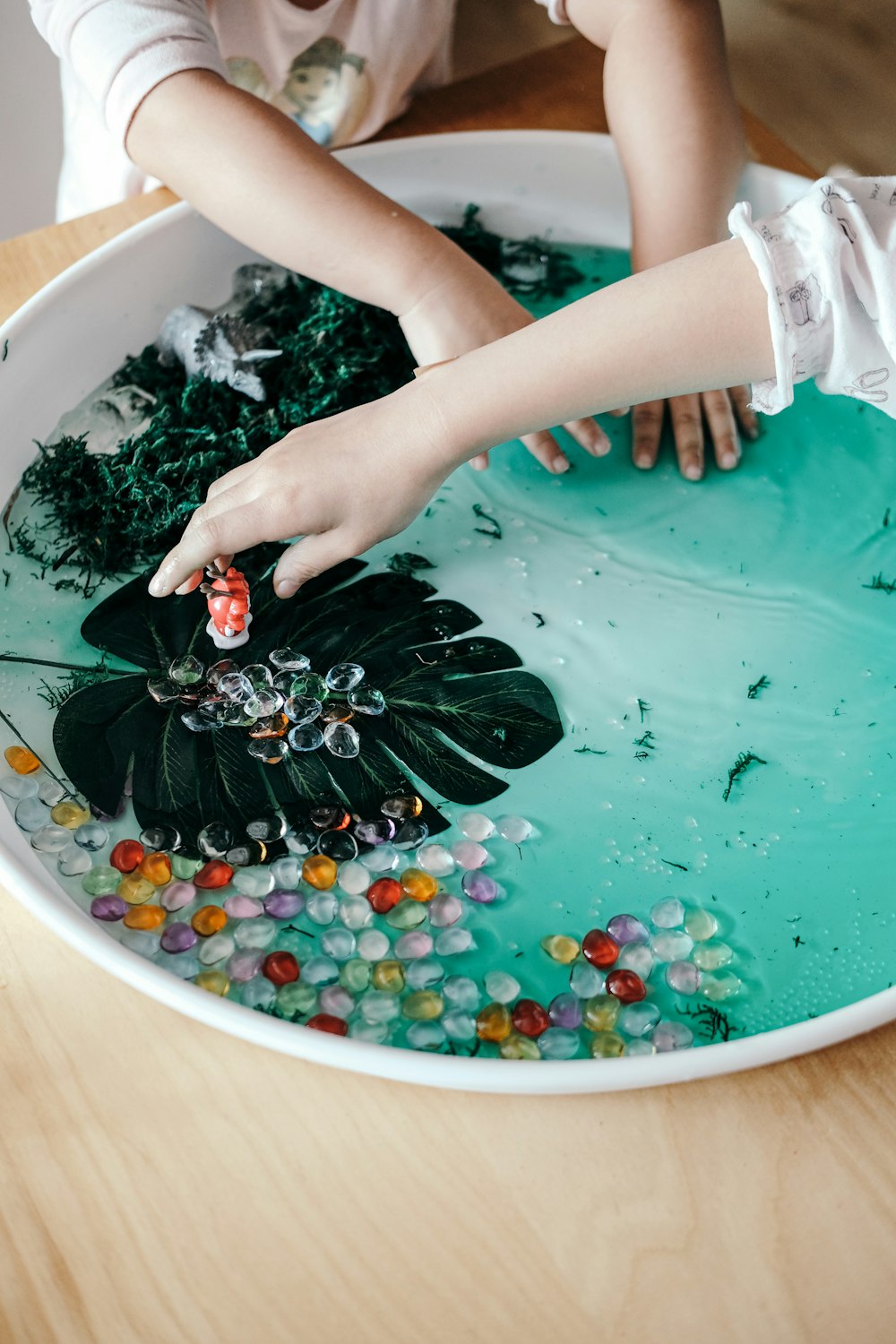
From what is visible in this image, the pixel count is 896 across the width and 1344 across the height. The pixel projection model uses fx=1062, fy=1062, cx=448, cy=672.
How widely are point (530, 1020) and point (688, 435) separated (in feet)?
1.29

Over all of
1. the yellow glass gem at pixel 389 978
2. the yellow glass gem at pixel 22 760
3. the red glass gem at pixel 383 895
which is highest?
the yellow glass gem at pixel 22 760

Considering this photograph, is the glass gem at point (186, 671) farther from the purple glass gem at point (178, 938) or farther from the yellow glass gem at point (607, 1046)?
the yellow glass gem at point (607, 1046)

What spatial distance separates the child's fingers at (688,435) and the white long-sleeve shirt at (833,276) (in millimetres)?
170

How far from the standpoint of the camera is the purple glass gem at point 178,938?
468mm

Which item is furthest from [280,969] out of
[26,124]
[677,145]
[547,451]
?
[26,124]

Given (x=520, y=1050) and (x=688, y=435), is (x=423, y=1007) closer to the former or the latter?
(x=520, y=1050)

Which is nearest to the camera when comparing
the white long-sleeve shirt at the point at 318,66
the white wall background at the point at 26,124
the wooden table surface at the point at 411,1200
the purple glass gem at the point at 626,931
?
the wooden table surface at the point at 411,1200

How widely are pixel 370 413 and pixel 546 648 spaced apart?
16 centimetres

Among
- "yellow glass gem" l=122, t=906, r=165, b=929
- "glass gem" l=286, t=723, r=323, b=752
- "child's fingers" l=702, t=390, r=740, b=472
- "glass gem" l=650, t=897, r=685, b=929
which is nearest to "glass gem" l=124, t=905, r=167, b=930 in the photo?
"yellow glass gem" l=122, t=906, r=165, b=929

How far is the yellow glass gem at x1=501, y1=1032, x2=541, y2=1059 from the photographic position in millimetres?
445

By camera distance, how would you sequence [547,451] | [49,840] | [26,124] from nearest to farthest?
1. [49,840]
2. [547,451]
3. [26,124]

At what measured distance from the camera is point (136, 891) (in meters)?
0.48

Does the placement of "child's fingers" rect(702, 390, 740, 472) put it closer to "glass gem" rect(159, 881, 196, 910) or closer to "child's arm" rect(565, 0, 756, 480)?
"child's arm" rect(565, 0, 756, 480)

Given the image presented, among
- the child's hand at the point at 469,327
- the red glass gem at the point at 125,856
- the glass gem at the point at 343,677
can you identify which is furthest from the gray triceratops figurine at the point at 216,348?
the red glass gem at the point at 125,856
